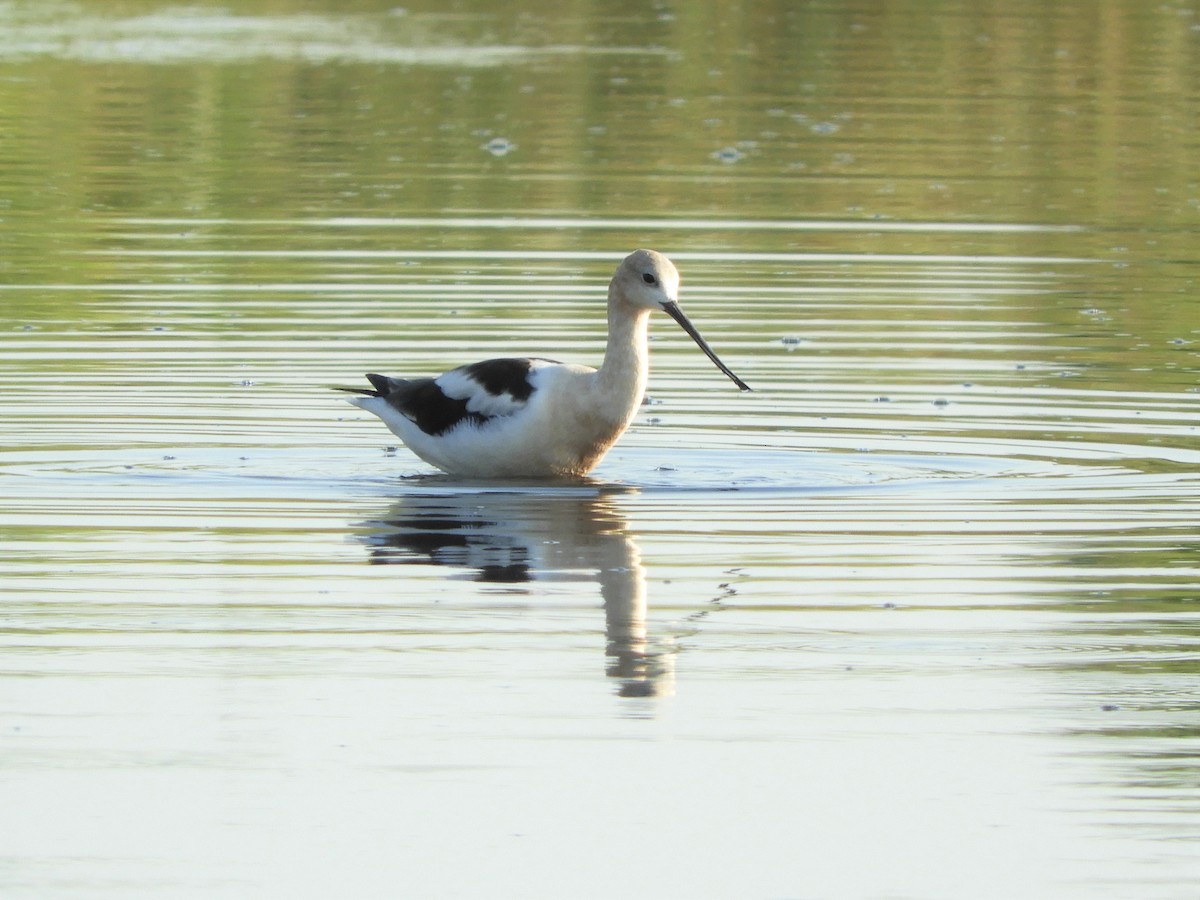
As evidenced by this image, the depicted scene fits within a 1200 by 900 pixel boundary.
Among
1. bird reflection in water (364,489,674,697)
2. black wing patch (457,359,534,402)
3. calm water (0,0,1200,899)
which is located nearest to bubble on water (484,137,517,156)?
calm water (0,0,1200,899)

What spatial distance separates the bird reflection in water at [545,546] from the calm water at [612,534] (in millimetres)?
31

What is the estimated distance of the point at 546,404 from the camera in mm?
11492

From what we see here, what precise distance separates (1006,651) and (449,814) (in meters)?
2.41

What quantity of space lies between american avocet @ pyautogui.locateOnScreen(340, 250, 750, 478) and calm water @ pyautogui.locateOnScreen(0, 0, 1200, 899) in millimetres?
231

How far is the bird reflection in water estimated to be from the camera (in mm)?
8109

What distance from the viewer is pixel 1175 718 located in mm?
7234

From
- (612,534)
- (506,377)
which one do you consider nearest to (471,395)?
(506,377)

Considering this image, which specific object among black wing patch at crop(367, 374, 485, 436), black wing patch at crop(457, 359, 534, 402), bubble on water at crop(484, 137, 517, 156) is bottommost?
bubble on water at crop(484, 137, 517, 156)

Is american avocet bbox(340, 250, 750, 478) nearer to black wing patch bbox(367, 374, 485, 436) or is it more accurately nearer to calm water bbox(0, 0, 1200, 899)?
black wing patch bbox(367, 374, 485, 436)

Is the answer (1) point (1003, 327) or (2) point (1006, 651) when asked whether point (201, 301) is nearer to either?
(1) point (1003, 327)

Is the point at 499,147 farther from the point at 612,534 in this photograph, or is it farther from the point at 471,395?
the point at 612,534

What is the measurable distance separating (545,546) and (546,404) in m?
1.61

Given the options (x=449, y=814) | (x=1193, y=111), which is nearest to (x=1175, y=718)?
(x=449, y=814)

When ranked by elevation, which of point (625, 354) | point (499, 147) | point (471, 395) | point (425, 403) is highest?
point (625, 354)
